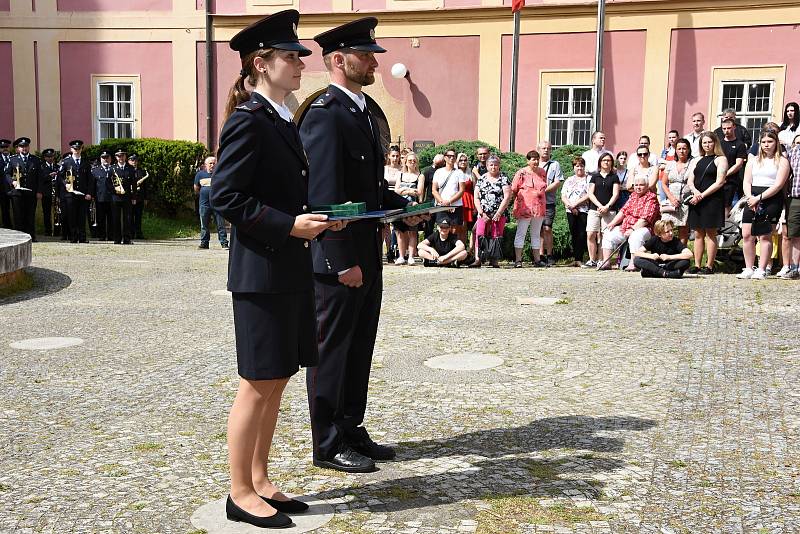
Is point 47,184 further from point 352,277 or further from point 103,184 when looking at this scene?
point 352,277

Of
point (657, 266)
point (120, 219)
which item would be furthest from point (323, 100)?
point (120, 219)

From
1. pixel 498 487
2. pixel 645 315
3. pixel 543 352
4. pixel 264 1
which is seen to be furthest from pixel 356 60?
pixel 264 1

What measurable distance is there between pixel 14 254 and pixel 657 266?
7.87m

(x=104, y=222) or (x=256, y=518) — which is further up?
(x=256, y=518)

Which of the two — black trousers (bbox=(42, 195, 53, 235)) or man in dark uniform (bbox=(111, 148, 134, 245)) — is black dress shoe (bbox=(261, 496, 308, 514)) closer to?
man in dark uniform (bbox=(111, 148, 134, 245))

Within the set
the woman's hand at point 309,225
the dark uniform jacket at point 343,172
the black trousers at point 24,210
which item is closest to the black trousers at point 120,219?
the black trousers at point 24,210

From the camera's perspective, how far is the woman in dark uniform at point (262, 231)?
12.1 feet

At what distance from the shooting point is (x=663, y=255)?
12.4 meters

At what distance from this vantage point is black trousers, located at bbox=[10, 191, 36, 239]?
714 inches

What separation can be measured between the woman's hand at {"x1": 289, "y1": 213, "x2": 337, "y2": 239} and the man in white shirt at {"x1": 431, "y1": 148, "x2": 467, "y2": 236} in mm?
10162

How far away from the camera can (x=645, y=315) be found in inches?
354

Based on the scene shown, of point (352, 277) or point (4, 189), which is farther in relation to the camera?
point (4, 189)

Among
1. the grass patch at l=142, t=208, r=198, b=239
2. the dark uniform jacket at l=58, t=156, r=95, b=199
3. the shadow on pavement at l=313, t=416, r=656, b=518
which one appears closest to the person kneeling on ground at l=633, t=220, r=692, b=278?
the shadow on pavement at l=313, t=416, r=656, b=518

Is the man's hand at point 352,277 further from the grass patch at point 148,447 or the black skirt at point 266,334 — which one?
the grass patch at point 148,447
